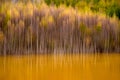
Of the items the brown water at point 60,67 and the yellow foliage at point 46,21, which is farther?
the yellow foliage at point 46,21

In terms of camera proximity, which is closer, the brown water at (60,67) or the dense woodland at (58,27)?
the brown water at (60,67)

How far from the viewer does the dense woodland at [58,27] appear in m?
3.79

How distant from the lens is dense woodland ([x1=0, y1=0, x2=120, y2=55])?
3795mm

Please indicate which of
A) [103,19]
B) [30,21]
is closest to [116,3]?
[103,19]

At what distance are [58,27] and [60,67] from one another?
0.79 metres

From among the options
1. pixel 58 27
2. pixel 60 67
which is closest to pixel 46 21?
pixel 58 27

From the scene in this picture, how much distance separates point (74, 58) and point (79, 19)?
52 cm

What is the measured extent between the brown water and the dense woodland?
11 cm

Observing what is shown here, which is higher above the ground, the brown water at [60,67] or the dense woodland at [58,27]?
the dense woodland at [58,27]

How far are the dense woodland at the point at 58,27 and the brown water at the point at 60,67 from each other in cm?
11

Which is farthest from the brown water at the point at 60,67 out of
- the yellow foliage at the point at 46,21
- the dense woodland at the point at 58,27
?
the yellow foliage at the point at 46,21

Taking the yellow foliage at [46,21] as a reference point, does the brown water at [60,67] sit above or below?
below

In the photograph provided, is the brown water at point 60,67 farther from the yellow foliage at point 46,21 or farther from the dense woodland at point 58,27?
the yellow foliage at point 46,21

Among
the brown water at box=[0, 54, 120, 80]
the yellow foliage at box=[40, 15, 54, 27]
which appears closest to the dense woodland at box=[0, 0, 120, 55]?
the yellow foliage at box=[40, 15, 54, 27]
